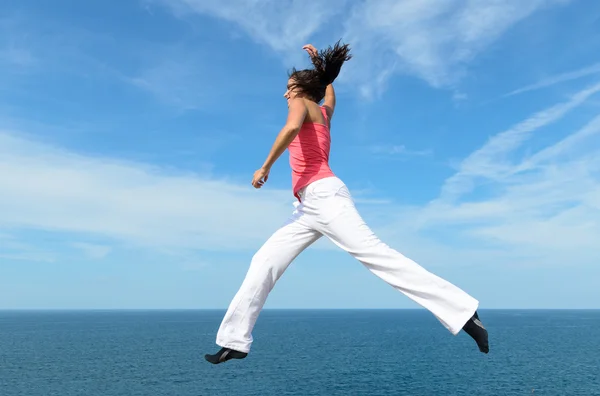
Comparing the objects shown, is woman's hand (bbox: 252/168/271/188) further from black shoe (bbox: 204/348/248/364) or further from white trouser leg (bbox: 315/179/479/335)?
black shoe (bbox: 204/348/248/364)

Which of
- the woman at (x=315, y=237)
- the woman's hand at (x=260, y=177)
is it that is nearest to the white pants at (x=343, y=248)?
the woman at (x=315, y=237)

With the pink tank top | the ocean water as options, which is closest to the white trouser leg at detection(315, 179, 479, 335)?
the pink tank top

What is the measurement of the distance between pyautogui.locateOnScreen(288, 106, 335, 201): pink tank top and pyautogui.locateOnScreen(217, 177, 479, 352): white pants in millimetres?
87

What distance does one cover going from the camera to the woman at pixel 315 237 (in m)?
3.79

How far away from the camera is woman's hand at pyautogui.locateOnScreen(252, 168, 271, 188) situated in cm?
370

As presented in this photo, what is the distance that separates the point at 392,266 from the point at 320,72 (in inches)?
69.5

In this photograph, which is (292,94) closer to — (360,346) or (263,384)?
(263,384)

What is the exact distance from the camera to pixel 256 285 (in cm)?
408

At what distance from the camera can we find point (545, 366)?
293 feet

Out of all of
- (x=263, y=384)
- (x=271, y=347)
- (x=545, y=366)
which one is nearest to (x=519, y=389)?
(x=545, y=366)

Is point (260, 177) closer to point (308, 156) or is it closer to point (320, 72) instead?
point (308, 156)

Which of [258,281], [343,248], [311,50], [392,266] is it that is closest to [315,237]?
[343,248]

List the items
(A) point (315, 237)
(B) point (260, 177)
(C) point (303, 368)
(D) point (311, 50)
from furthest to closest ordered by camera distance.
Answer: (C) point (303, 368), (D) point (311, 50), (A) point (315, 237), (B) point (260, 177)

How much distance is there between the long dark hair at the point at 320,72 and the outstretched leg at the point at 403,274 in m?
1.04
